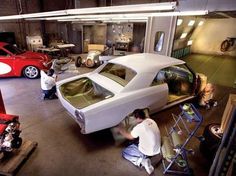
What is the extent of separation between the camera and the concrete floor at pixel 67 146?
9.55ft

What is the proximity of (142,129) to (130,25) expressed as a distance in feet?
37.3

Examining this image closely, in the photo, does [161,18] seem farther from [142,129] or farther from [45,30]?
[45,30]

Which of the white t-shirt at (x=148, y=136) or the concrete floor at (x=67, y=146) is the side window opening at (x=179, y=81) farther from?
the white t-shirt at (x=148, y=136)

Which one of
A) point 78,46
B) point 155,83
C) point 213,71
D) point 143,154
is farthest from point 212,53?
point 143,154

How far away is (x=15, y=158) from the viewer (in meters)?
2.95

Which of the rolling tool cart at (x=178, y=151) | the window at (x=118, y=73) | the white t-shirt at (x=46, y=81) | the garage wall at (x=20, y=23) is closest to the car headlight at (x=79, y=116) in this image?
the window at (x=118, y=73)

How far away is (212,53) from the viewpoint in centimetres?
1439

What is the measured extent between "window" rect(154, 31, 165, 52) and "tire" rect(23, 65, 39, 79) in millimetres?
5422

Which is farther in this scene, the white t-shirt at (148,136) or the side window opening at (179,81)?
the side window opening at (179,81)

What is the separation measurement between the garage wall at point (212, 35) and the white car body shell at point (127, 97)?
11.4 metres

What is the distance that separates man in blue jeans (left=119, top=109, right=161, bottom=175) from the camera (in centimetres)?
266

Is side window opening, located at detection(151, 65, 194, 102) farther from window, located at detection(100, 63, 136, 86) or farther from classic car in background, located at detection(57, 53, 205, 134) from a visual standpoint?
window, located at detection(100, 63, 136, 86)

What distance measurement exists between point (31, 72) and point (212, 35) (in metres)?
13.6

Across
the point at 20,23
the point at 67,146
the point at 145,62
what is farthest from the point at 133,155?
the point at 20,23
